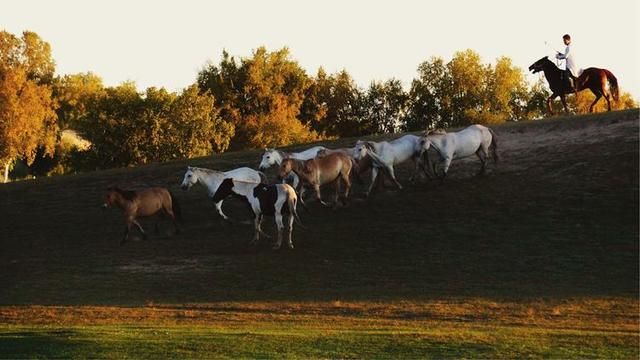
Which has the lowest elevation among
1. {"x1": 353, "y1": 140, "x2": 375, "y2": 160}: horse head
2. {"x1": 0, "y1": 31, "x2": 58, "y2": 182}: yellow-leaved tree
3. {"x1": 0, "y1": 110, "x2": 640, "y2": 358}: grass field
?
{"x1": 0, "y1": 110, "x2": 640, "y2": 358}: grass field

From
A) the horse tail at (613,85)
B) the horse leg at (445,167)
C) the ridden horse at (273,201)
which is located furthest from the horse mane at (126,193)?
the horse tail at (613,85)

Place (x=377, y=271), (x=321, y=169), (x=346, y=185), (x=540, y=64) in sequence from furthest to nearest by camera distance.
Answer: (x=540, y=64) → (x=346, y=185) → (x=321, y=169) → (x=377, y=271)

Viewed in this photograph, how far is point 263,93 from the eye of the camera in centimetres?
9125

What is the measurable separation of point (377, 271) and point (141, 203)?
9.94 metres

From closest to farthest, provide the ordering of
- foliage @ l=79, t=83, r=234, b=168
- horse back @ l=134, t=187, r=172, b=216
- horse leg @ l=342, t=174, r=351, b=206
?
horse back @ l=134, t=187, r=172, b=216 → horse leg @ l=342, t=174, r=351, b=206 → foliage @ l=79, t=83, r=234, b=168

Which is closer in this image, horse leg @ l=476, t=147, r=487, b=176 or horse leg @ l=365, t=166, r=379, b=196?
horse leg @ l=365, t=166, r=379, b=196

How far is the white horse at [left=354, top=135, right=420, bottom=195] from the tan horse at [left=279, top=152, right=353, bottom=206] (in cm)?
110

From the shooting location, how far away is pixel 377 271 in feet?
93.4

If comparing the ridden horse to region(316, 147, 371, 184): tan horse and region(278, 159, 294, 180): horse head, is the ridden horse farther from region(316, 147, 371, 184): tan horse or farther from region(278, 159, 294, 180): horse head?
region(316, 147, 371, 184): tan horse

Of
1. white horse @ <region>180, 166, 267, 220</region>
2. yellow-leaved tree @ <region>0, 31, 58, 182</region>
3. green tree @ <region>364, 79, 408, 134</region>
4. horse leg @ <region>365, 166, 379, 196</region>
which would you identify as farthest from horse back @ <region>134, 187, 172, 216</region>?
green tree @ <region>364, 79, 408, 134</region>

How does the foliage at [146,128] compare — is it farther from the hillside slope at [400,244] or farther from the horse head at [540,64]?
the horse head at [540,64]

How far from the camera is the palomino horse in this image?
141 feet

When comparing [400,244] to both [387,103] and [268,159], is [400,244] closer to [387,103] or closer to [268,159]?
[268,159]

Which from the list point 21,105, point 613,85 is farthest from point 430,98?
point 613,85
